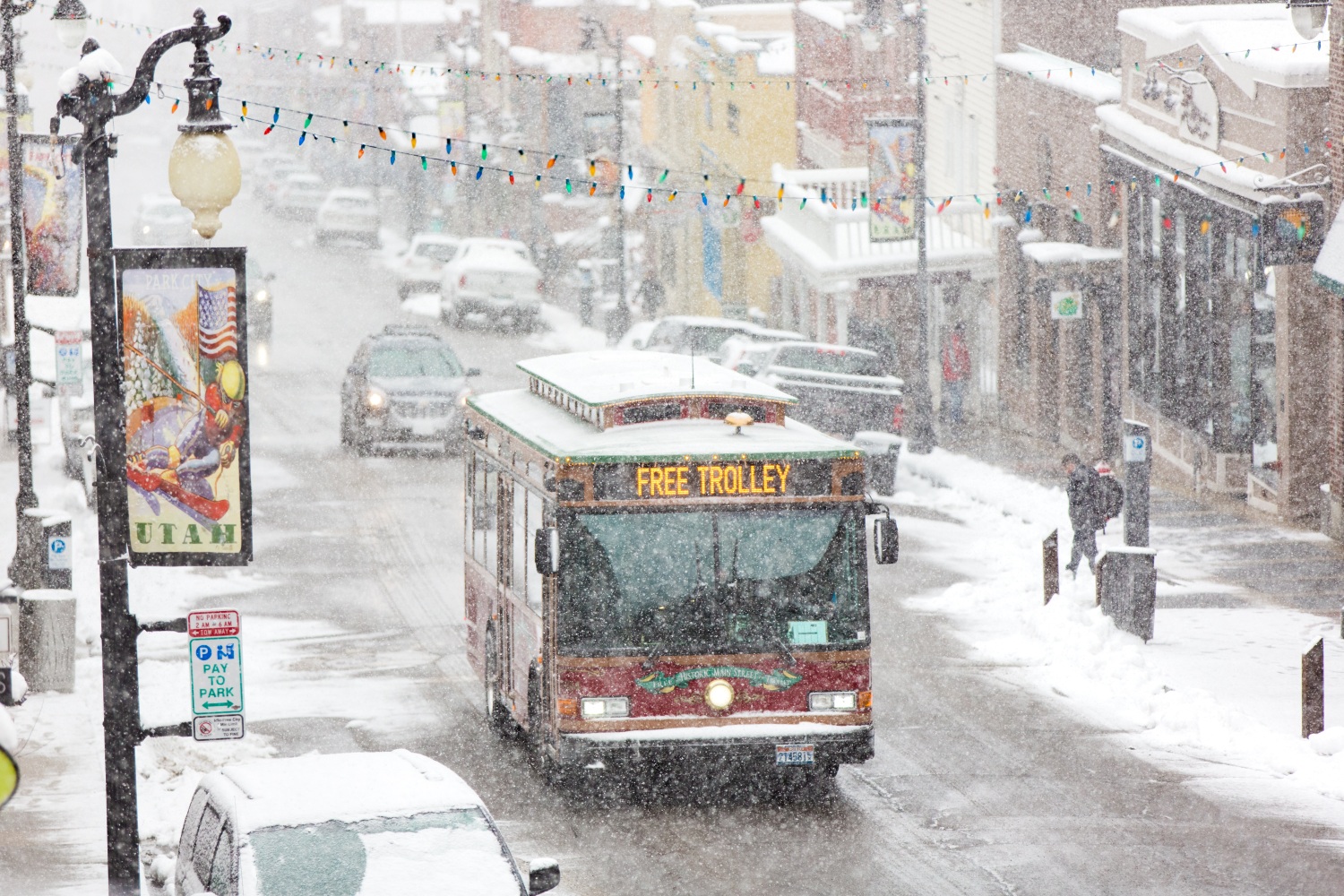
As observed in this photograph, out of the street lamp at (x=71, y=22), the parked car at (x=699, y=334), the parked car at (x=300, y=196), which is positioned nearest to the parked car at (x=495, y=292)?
the parked car at (x=699, y=334)

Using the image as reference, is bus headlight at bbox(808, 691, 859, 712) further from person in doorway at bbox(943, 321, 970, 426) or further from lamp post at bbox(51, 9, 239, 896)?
person in doorway at bbox(943, 321, 970, 426)

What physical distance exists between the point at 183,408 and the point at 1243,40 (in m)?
21.4

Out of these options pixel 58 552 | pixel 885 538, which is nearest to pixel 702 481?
pixel 885 538

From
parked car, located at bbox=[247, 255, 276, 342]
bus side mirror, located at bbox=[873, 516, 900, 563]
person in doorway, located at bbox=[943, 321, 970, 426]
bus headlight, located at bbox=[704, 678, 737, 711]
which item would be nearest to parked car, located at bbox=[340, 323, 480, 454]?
person in doorway, located at bbox=[943, 321, 970, 426]

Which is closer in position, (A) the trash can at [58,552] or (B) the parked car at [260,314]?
(A) the trash can at [58,552]

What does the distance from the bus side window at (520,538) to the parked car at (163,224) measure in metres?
46.9

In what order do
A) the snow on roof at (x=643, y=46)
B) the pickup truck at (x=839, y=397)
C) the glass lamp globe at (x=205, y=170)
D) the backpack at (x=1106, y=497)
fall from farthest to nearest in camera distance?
the snow on roof at (x=643, y=46) < the pickup truck at (x=839, y=397) < the backpack at (x=1106, y=497) < the glass lamp globe at (x=205, y=170)

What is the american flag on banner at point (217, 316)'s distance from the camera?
32.9 ft

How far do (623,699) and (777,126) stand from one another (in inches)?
1471

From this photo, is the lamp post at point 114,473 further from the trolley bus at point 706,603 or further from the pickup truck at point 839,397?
the pickup truck at point 839,397

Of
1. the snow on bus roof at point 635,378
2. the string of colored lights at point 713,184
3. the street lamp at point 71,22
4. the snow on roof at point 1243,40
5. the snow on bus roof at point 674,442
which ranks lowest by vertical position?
the snow on bus roof at point 674,442

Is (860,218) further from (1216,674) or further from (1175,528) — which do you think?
(1216,674)

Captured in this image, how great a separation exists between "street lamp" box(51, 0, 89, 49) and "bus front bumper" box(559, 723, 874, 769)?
9077 millimetres

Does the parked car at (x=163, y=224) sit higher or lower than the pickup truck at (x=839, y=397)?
higher
